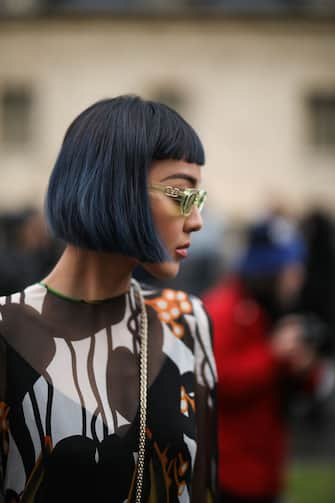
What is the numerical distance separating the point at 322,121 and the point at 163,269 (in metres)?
16.6

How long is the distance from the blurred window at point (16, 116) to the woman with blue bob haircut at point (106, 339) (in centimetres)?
1673

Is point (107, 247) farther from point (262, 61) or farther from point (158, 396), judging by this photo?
point (262, 61)

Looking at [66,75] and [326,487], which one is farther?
[66,75]

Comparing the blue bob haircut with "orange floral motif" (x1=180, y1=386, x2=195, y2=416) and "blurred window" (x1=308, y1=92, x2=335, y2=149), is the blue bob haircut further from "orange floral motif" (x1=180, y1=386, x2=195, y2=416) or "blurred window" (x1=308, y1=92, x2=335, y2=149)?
"blurred window" (x1=308, y1=92, x2=335, y2=149)

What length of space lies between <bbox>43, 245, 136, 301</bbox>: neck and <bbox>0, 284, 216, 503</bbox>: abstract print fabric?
0.03m

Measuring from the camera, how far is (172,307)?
226 cm

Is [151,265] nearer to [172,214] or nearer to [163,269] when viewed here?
[163,269]

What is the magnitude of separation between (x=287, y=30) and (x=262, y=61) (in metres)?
0.97

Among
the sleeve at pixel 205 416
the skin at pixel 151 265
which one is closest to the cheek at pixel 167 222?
the skin at pixel 151 265

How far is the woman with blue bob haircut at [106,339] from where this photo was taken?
1.89 m

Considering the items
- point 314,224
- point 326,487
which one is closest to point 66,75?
point 314,224

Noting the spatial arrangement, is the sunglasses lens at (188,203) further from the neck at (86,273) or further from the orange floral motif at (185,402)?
the orange floral motif at (185,402)

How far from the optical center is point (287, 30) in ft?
57.6

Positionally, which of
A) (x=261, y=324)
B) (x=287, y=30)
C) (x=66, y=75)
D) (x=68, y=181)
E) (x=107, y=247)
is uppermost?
(x=287, y=30)
